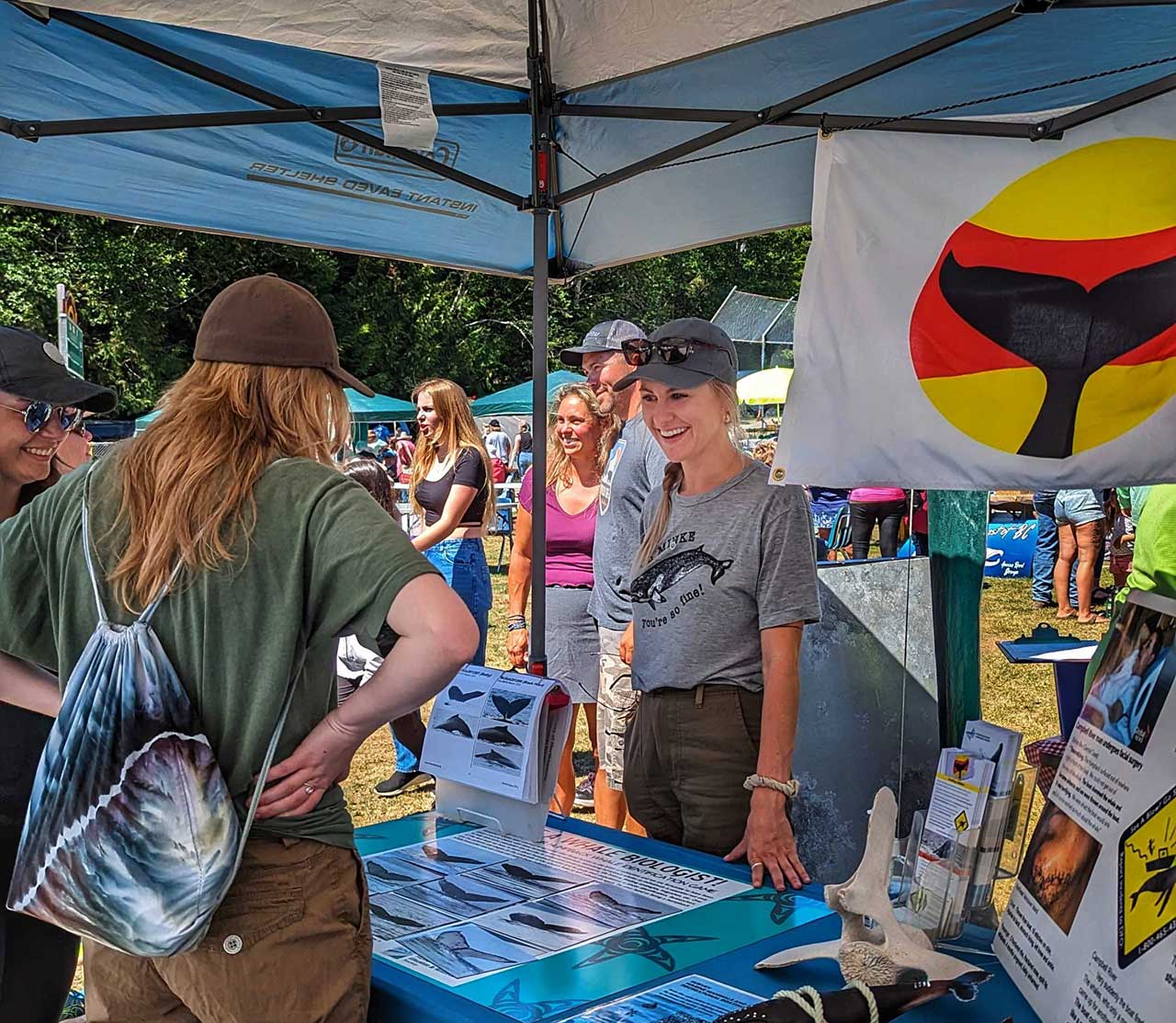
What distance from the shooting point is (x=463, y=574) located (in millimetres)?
5168

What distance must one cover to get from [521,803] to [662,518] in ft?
2.07

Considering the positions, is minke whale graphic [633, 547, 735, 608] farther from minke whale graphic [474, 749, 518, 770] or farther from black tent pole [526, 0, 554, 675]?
black tent pole [526, 0, 554, 675]

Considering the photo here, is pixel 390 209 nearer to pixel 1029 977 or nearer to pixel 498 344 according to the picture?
pixel 1029 977

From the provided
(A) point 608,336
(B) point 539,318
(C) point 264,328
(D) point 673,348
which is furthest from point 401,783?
(C) point 264,328

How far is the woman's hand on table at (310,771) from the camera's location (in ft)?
4.64

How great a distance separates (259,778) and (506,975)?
17.7 inches

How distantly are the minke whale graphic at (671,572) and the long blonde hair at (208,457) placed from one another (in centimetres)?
89

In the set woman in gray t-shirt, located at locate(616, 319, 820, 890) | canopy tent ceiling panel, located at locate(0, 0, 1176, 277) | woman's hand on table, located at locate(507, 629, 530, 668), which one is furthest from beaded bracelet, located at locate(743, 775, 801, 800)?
woman's hand on table, located at locate(507, 629, 530, 668)

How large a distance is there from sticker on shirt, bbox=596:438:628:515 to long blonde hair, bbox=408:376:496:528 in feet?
4.27

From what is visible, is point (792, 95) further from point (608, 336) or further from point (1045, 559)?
point (1045, 559)

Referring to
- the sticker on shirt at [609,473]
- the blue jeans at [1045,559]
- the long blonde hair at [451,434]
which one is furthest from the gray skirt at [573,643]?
the blue jeans at [1045,559]

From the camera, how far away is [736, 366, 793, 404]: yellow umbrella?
646 inches

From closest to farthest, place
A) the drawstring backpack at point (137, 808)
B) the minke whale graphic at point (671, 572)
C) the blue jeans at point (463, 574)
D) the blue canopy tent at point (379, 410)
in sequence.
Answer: the drawstring backpack at point (137, 808) < the minke whale graphic at point (671, 572) < the blue jeans at point (463, 574) < the blue canopy tent at point (379, 410)

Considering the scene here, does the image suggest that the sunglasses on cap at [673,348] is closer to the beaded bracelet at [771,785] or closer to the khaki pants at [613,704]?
the beaded bracelet at [771,785]
